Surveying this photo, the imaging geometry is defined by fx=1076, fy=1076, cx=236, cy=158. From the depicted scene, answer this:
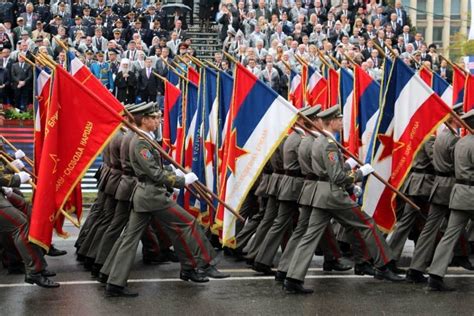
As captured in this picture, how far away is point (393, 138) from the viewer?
1081cm

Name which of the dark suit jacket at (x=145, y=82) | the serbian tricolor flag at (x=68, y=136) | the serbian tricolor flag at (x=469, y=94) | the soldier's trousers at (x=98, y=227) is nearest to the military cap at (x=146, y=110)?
the serbian tricolor flag at (x=68, y=136)

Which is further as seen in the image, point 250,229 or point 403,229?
point 250,229

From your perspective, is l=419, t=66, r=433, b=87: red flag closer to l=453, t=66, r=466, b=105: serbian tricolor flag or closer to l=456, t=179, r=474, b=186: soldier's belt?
l=453, t=66, r=466, b=105: serbian tricolor flag

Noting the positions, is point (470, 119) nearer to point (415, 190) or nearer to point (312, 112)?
point (415, 190)

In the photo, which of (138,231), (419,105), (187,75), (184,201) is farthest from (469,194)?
(187,75)

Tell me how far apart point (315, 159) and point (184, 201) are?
3.12 meters

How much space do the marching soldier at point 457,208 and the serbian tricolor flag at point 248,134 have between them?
1.57 meters

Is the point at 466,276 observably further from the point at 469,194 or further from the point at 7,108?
the point at 7,108

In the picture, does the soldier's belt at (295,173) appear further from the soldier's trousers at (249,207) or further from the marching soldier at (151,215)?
the soldier's trousers at (249,207)

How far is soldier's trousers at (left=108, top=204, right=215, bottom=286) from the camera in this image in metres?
9.49

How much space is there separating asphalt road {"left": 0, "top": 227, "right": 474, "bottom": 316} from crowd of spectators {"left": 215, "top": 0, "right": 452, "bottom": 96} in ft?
36.7

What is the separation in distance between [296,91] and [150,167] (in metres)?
6.38

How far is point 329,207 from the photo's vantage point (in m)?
9.71

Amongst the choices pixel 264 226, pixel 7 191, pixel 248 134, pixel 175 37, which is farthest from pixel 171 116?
pixel 175 37
